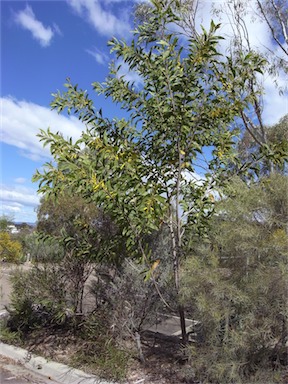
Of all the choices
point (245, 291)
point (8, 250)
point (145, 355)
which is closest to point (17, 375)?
point (145, 355)

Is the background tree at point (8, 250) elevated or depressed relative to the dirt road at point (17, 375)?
elevated

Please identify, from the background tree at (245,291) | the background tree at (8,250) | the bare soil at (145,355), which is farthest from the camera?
the background tree at (8,250)

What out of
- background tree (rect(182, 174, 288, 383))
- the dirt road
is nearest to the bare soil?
the dirt road

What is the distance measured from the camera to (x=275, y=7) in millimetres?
12086

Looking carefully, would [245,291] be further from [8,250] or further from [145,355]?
[8,250]

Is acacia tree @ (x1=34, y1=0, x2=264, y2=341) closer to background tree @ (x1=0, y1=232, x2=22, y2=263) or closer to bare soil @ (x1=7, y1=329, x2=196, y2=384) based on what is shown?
bare soil @ (x1=7, y1=329, x2=196, y2=384)

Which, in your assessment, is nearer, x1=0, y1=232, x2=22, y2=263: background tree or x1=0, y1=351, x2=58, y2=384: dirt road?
x1=0, y1=351, x2=58, y2=384: dirt road

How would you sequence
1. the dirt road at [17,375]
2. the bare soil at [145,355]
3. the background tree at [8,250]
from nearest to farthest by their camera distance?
the bare soil at [145,355] < the dirt road at [17,375] < the background tree at [8,250]

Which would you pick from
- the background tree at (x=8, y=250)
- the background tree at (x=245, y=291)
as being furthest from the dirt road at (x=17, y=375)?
the background tree at (x=8, y=250)

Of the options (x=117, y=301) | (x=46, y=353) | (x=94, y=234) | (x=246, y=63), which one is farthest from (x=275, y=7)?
(x=46, y=353)

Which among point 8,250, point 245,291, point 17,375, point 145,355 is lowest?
point 17,375

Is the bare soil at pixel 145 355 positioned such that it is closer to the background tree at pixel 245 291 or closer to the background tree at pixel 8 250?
the background tree at pixel 245 291

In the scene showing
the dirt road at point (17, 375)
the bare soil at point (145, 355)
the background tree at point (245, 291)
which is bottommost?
the dirt road at point (17, 375)

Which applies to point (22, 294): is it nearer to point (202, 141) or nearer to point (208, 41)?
point (202, 141)
